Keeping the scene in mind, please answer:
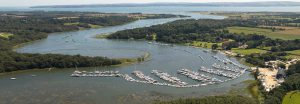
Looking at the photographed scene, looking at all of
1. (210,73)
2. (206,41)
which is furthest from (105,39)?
(210,73)

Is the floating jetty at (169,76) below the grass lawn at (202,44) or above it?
below

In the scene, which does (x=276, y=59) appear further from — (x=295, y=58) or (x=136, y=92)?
(x=136, y=92)

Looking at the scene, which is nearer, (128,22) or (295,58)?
(295,58)

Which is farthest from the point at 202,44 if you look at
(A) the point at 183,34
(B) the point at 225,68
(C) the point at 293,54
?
(B) the point at 225,68

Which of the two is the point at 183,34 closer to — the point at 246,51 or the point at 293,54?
the point at 246,51

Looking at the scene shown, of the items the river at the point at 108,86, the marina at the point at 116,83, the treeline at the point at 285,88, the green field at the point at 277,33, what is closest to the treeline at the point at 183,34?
the green field at the point at 277,33

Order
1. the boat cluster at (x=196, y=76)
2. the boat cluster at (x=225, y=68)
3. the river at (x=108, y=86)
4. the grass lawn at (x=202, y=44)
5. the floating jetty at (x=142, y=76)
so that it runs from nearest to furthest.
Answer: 1. the river at (x=108, y=86)
2. the floating jetty at (x=142, y=76)
3. the boat cluster at (x=196, y=76)
4. the boat cluster at (x=225, y=68)
5. the grass lawn at (x=202, y=44)

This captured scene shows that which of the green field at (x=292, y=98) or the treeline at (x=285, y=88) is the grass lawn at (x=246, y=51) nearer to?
the treeline at (x=285, y=88)
